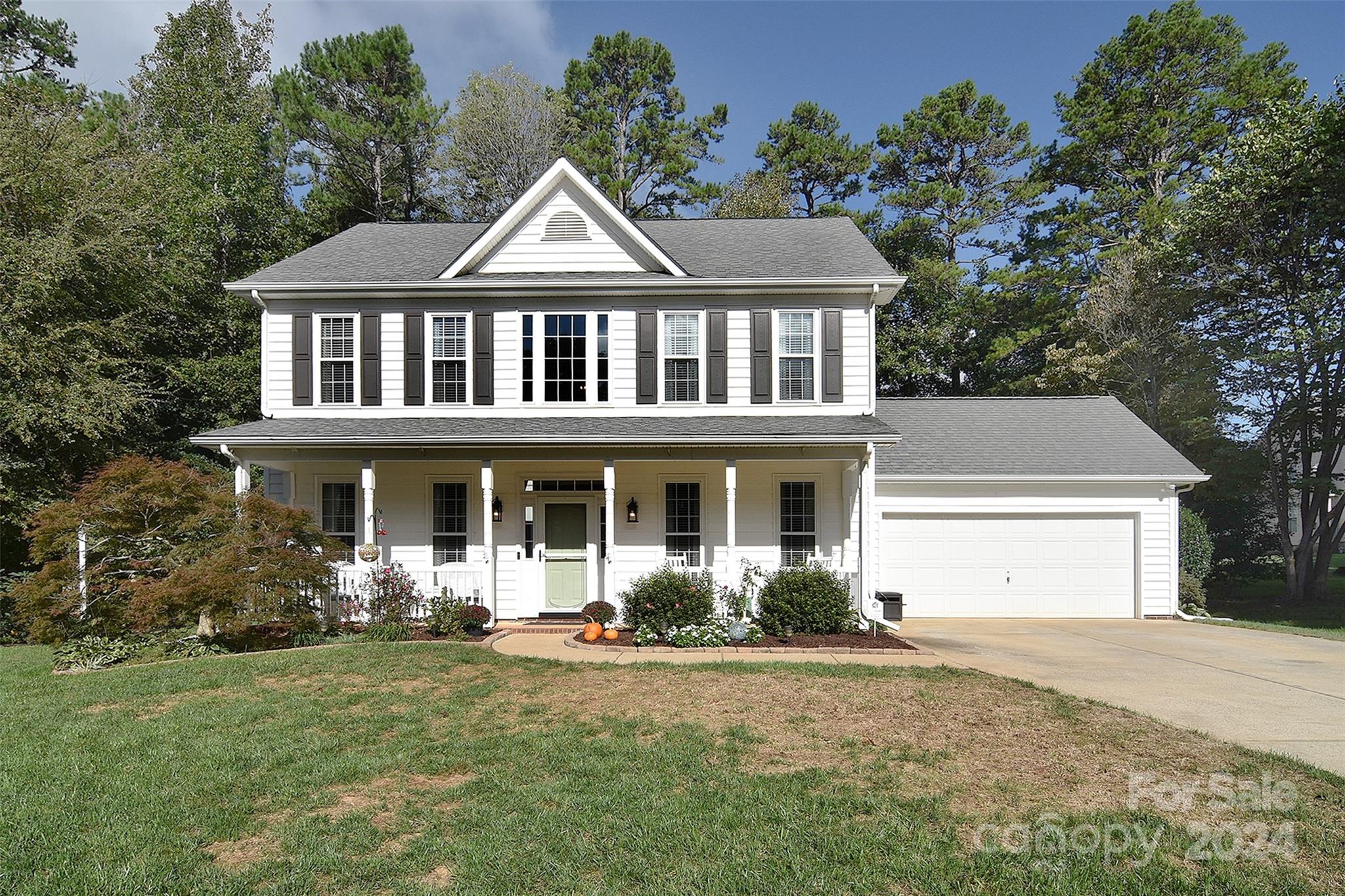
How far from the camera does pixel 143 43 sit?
22.1 meters

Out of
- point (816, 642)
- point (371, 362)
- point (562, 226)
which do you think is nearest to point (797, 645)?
point (816, 642)

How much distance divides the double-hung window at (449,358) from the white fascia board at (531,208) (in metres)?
0.83

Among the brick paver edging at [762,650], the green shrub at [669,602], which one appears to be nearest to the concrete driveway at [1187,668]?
the brick paver edging at [762,650]

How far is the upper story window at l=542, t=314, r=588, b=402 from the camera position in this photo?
12.8m

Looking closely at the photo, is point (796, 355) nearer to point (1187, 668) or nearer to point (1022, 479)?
point (1022, 479)

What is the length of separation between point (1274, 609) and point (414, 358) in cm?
2288

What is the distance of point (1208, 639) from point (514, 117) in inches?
1041

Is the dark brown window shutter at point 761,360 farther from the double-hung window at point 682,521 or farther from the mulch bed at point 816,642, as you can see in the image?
the mulch bed at point 816,642

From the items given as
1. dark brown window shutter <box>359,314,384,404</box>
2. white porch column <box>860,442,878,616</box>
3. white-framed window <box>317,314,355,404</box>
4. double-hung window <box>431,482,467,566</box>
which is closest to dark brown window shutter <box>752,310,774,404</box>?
white porch column <box>860,442,878,616</box>

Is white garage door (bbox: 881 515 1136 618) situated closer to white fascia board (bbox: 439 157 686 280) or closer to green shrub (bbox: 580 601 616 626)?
green shrub (bbox: 580 601 616 626)

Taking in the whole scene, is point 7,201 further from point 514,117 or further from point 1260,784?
point 1260,784

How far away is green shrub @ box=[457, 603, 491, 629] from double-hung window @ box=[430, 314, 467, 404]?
153 inches

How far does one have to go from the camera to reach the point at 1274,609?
1912 centimetres

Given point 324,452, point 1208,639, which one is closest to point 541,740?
point 324,452
